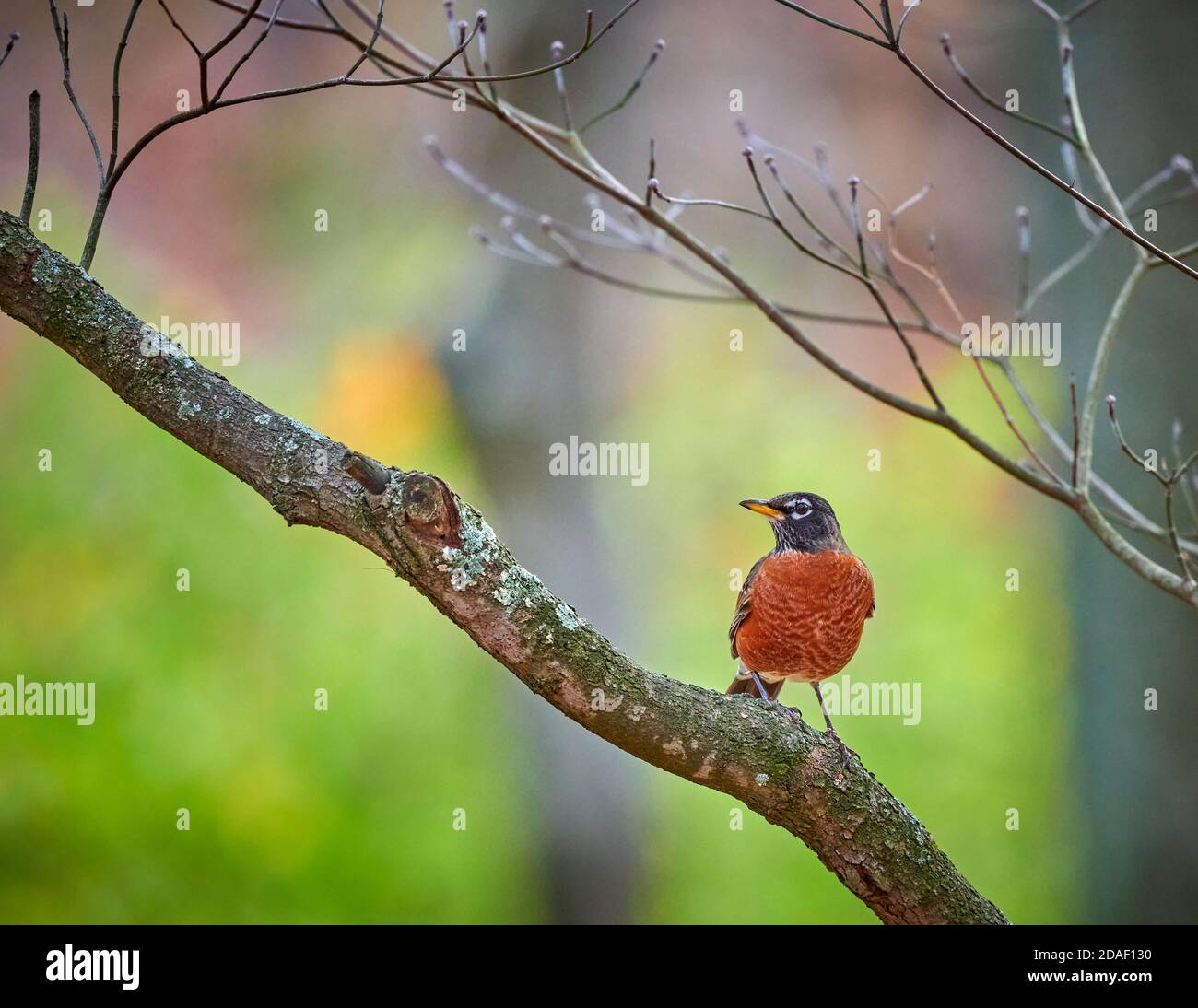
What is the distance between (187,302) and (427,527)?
4790mm

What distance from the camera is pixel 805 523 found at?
3168 millimetres

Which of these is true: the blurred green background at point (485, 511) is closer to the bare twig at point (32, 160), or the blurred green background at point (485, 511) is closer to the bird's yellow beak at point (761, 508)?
the bird's yellow beak at point (761, 508)

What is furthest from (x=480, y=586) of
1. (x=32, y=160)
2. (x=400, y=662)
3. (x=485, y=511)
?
(x=400, y=662)

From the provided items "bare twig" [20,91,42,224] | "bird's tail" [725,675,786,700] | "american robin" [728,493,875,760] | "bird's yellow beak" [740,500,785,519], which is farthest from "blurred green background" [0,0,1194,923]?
"bare twig" [20,91,42,224]

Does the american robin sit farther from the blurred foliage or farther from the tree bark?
the blurred foliage

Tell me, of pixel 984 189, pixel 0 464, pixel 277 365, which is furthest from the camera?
pixel 984 189

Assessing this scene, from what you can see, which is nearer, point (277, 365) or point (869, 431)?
point (277, 365)

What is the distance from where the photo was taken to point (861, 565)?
10.5 feet

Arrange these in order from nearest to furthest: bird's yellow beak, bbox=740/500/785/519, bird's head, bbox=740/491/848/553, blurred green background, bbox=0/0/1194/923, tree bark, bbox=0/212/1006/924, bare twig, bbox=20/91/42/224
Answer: tree bark, bbox=0/212/1006/924, bare twig, bbox=20/91/42/224, bird's yellow beak, bbox=740/500/785/519, bird's head, bbox=740/491/848/553, blurred green background, bbox=0/0/1194/923

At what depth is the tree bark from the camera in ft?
6.06
